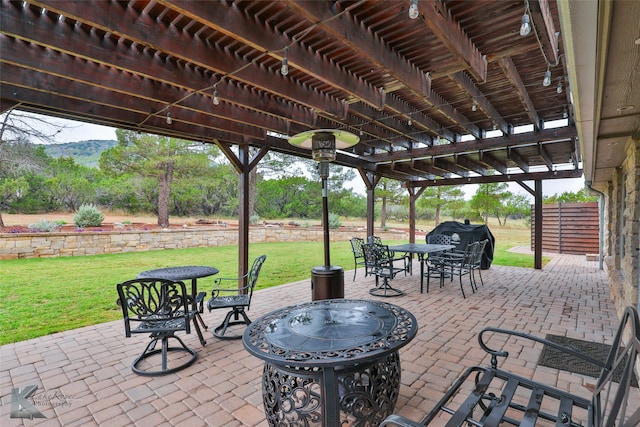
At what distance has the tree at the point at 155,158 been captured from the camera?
10727 mm

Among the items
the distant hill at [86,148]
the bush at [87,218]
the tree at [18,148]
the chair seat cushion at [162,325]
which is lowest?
the chair seat cushion at [162,325]

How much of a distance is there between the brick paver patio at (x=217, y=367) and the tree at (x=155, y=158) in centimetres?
809

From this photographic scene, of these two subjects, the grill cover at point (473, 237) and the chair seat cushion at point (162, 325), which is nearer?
the chair seat cushion at point (162, 325)

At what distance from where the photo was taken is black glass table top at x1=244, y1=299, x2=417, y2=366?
148cm

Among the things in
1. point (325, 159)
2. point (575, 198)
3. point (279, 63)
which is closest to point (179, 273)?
point (325, 159)

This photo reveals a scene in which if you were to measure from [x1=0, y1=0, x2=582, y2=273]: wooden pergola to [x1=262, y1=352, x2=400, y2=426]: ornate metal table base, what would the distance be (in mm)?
1614

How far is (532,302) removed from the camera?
14.8 ft

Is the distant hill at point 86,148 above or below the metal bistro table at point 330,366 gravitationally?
above

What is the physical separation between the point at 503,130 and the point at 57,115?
17.3 ft

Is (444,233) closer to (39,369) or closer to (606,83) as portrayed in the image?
(606,83)

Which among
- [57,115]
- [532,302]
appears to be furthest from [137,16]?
[532,302]

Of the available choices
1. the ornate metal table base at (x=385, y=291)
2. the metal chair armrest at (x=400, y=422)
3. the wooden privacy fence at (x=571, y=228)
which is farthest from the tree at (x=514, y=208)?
the metal chair armrest at (x=400, y=422)

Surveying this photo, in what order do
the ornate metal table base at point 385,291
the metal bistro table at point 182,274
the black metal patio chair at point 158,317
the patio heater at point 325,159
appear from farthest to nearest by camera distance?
the ornate metal table base at point 385,291 < the patio heater at point 325,159 < the metal bistro table at point 182,274 < the black metal patio chair at point 158,317

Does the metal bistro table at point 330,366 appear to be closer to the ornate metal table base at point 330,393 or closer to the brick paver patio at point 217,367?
the ornate metal table base at point 330,393
